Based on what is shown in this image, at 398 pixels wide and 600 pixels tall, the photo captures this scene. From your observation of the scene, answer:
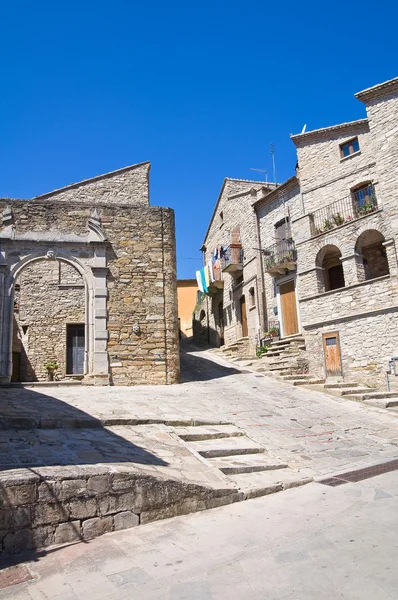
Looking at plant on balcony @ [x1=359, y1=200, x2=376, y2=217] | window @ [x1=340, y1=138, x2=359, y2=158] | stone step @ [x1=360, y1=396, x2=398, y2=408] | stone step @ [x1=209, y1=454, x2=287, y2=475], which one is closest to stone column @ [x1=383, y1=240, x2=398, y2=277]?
plant on balcony @ [x1=359, y1=200, x2=376, y2=217]

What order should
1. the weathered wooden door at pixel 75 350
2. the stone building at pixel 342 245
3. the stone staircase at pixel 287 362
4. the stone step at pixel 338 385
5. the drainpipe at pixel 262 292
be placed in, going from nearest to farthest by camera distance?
the stone step at pixel 338 385 → the stone staircase at pixel 287 362 → the stone building at pixel 342 245 → the weathered wooden door at pixel 75 350 → the drainpipe at pixel 262 292

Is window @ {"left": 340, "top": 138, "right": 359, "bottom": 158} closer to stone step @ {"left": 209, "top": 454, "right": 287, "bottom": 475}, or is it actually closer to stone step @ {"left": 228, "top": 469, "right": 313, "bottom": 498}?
stone step @ {"left": 209, "top": 454, "right": 287, "bottom": 475}

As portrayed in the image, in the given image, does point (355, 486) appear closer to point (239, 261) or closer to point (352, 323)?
point (352, 323)

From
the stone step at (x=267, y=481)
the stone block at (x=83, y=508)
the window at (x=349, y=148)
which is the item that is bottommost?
the stone step at (x=267, y=481)

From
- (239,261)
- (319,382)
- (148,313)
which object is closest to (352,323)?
(319,382)

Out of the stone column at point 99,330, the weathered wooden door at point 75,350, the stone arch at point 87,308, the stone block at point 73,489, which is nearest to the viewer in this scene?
the stone block at point 73,489

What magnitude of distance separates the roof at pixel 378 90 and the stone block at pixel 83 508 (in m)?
16.2

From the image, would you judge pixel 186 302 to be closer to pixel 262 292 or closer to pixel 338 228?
pixel 262 292

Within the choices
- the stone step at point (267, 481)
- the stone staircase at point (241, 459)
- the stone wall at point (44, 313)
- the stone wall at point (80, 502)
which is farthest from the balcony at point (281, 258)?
the stone wall at point (80, 502)

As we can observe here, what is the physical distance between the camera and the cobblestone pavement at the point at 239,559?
289cm

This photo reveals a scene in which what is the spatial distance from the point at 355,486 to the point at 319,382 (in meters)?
9.24

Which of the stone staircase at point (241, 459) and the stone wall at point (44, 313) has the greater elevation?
the stone wall at point (44, 313)

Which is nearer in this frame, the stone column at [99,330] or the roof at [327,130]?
the stone column at [99,330]

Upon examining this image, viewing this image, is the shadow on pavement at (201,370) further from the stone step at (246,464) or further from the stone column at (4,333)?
the stone step at (246,464)
